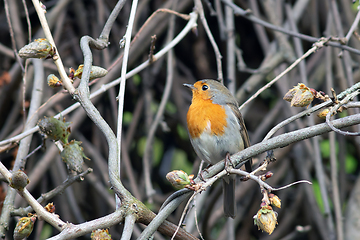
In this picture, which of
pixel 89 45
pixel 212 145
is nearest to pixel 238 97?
pixel 212 145

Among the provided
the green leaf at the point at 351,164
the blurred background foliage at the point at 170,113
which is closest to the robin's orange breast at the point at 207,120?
the blurred background foliage at the point at 170,113

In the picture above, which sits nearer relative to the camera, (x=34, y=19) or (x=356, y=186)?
(x=356, y=186)

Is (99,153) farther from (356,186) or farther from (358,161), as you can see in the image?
Result: (358,161)

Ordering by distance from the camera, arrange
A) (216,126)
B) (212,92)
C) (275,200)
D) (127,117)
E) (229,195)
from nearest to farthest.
Answer: (275,200)
(216,126)
(212,92)
(229,195)
(127,117)

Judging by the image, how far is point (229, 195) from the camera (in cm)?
260

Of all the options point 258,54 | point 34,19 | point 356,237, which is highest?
point 34,19

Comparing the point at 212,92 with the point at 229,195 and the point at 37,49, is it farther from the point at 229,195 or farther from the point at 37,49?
the point at 37,49

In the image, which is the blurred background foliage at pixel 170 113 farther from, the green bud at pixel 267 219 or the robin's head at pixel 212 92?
the green bud at pixel 267 219

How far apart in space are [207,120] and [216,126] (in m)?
0.07

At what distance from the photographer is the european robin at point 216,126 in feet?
7.49

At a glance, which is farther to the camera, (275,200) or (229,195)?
(229,195)

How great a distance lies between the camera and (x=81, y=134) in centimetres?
321

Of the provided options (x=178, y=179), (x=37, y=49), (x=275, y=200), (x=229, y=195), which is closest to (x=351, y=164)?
(x=229, y=195)

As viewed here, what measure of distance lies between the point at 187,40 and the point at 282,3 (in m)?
0.94
